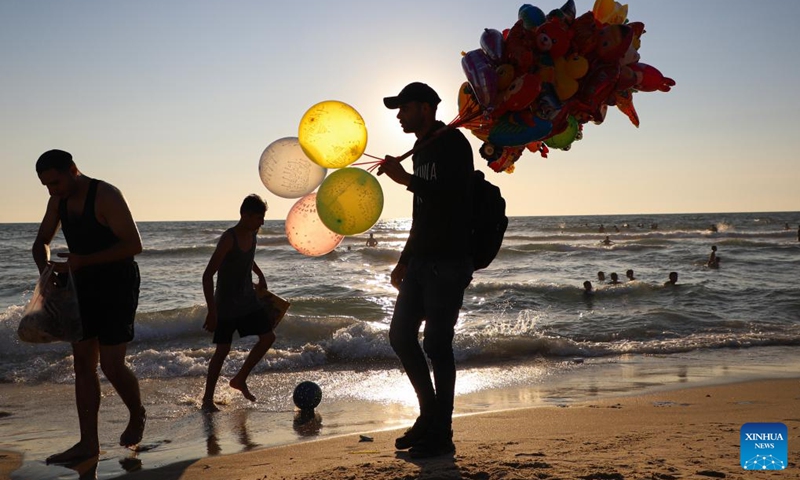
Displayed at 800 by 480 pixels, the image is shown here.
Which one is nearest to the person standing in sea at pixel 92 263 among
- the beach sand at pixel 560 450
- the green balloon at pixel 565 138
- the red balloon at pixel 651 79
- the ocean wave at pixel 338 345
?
the beach sand at pixel 560 450

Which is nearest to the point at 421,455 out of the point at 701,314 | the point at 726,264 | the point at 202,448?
the point at 202,448

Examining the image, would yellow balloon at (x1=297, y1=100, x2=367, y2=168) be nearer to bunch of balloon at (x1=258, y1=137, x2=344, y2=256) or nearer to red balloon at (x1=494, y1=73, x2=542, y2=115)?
bunch of balloon at (x1=258, y1=137, x2=344, y2=256)

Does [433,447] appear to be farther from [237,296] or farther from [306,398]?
[237,296]

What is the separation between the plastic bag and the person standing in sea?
8cm

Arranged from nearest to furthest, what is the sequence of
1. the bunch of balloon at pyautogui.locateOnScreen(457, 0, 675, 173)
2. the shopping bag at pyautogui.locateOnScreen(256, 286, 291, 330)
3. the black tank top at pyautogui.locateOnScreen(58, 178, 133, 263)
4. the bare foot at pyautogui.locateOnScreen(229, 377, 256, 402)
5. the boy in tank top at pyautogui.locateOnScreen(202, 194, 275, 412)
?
the bunch of balloon at pyautogui.locateOnScreen(457, 0, 675, 173), the black tank top at pyautogui.locateOnScreen(58, 178, 133, 263), the boy in tank top at pyautogui.locateOnScreen(202, 194, 275, 412), the bare foot at pyautogui.locateOnScreen(229, 377, 256, 402), the shopping bag at pyautogui.locateOnScreen(256, 286, 291, 330)

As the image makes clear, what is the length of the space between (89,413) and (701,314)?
10.9 metres

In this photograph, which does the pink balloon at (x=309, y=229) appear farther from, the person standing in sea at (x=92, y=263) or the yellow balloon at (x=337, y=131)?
the person standing in sea at (x=92, y=263)

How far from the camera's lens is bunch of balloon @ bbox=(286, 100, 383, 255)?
416cm

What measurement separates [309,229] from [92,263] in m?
1.40

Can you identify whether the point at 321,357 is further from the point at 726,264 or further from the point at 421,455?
the point at 726,264

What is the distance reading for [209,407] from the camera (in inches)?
239

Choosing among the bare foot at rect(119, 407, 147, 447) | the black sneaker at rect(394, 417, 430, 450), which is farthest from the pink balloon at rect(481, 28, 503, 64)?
the bare foot at rect(119, 407, 147, 447)

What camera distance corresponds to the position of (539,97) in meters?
4.09

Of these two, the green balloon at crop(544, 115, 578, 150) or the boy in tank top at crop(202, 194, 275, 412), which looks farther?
the boy in tank top at crop(202, 194, 275, 412)
